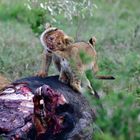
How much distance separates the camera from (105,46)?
13.0 m

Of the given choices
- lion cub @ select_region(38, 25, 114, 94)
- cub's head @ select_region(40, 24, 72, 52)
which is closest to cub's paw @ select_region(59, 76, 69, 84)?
lion cub @ select_region(38, 25, 114, 94)

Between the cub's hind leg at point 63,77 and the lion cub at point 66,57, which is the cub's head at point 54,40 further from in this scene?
the cub's hind leg at point 63,77

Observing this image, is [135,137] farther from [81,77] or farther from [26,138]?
[81,77]

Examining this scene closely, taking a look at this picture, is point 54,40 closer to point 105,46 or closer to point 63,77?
point 63,77

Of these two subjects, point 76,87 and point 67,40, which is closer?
point 76,87

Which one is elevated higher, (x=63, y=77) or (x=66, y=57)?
(x=66, y=57)

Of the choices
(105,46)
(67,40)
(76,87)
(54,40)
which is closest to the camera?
(76,87)

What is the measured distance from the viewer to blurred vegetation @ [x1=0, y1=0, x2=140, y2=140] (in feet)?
14.1

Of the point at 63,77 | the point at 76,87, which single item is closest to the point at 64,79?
the point at 63,77

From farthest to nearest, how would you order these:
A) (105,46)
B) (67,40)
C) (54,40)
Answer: (105,46), (67,40), (54,40)

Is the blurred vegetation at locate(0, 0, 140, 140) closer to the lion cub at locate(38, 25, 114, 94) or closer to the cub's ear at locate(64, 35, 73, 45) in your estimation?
the lion cub at locate(38, 25, 114, 94)

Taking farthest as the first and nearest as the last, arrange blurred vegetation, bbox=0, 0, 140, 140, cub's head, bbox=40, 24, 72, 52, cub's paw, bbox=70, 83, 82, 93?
cub's head, bbox=40, 24, 72, 52, cub's paw, bbox=70, 83, 82, 93, blurred vegetation, bbox=0, 0, 140, 140

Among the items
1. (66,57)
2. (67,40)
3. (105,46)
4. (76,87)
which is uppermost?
(67,40)

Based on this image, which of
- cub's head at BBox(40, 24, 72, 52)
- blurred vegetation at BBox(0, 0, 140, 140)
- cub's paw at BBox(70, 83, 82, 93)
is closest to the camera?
blurred vegetation at BBox(0, 0, 140, 140)
